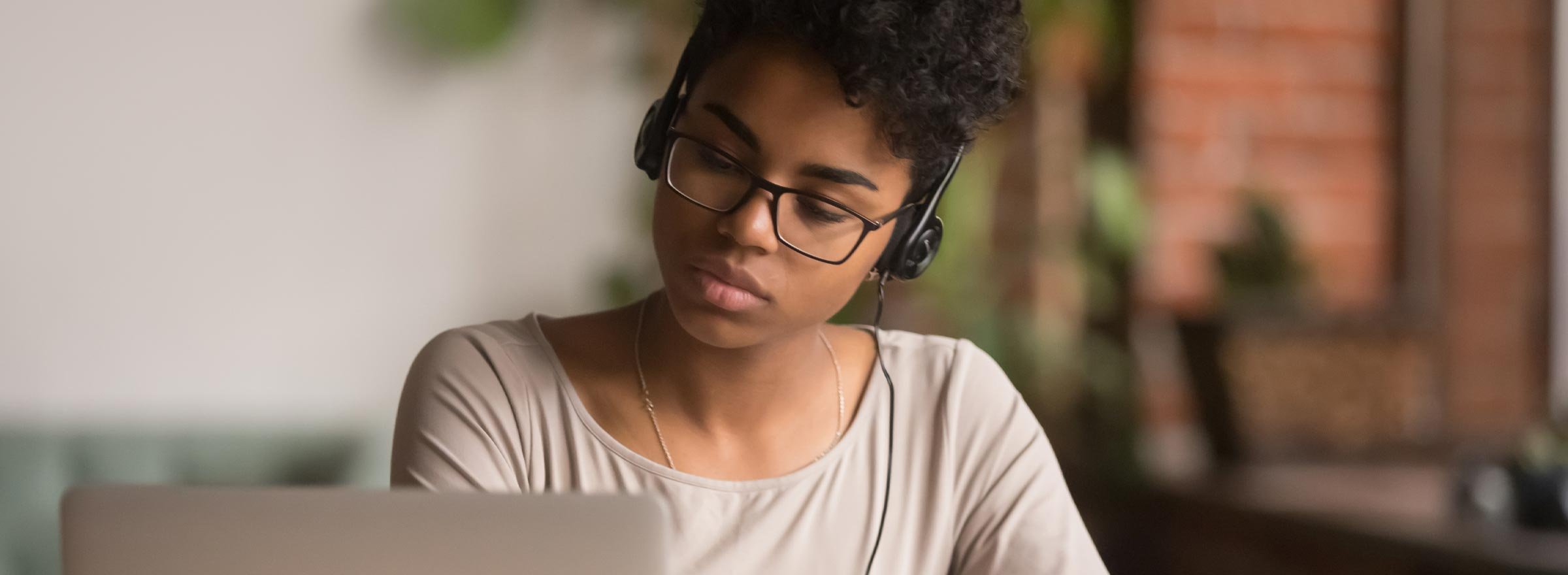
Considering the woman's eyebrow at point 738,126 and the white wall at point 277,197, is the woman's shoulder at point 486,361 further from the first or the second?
the white wall at point 277,197

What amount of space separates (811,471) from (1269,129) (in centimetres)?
161

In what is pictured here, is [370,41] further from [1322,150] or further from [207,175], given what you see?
[1322,150]

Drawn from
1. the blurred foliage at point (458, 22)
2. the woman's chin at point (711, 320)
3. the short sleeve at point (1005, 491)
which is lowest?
the short sleeve at point (1005, 491)

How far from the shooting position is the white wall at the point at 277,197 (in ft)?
5.62

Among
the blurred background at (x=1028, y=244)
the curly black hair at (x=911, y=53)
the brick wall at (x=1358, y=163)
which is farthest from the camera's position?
the brick wall at (x=1358, y=163)

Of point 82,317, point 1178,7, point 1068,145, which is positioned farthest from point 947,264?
point 82,317

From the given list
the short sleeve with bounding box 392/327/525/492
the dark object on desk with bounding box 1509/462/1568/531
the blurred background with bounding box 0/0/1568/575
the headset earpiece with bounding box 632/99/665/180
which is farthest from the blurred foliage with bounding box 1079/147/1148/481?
the short sleeve with bounding box 392/327/525/492

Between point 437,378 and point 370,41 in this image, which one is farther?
point 370,41

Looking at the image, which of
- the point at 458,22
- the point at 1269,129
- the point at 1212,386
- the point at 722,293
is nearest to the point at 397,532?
the point at 722,293

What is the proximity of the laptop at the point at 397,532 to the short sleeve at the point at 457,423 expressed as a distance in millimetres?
346

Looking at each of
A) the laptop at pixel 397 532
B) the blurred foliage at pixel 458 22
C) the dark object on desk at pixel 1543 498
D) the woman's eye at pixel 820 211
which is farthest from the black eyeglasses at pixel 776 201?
the blurred foliage at pixel 458 22

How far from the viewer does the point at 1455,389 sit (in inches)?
92.4

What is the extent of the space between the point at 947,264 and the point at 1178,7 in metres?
0.70

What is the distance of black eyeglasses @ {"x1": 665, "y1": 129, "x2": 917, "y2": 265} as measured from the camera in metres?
0.96
